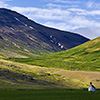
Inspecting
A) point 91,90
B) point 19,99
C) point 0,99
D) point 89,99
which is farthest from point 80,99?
point 91,90

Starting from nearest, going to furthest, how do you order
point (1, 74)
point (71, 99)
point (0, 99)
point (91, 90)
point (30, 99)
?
1. point (0, 99)
2. point (30, 99)
3. point (71, 99)
4. point (91, 90)
5. point (1, 74)

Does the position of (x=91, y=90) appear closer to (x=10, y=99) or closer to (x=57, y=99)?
(x=57, y=99)

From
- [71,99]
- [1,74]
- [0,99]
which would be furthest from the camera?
[1,74]

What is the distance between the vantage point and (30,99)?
8425cm

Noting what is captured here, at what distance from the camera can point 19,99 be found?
82125mm

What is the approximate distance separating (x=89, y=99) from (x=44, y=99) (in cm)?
1566

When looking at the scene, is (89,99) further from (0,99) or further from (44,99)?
(0,99)

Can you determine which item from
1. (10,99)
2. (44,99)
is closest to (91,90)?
(44,99)

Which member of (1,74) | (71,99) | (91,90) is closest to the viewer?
(71,99)

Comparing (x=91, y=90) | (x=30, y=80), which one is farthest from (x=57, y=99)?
(x=30, y=80)

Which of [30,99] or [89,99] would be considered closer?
[30,99]

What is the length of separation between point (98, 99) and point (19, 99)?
26252 mm

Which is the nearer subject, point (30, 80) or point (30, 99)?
point (30, 99)

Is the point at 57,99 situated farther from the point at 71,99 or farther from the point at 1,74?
the point at 1,74
